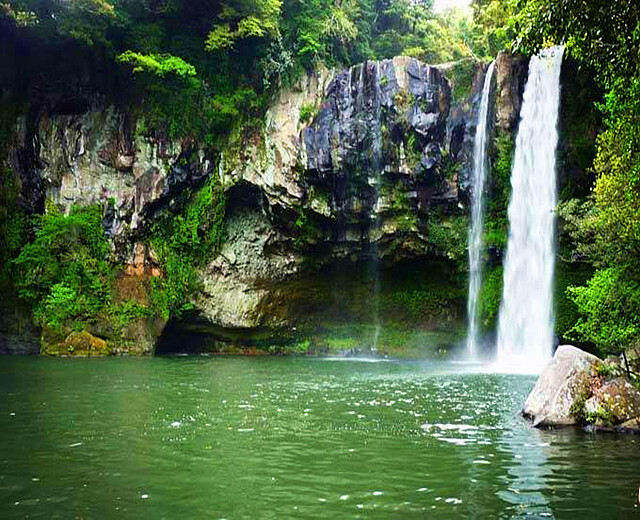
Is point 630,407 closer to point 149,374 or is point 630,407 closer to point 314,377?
point 314,377

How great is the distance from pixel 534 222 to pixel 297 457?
17685 mm

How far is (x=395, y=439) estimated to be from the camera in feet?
27.0

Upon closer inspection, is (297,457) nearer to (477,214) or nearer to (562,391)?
(562,391)

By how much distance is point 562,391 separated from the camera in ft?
31.1

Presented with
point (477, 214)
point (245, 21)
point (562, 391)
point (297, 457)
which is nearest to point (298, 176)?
point (245, 21)

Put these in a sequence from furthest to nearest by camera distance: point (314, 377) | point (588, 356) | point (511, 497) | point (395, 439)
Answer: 1. point (314, 377)
2. point (588, 356)
3. point (395, 439)
4. point (511, 497)

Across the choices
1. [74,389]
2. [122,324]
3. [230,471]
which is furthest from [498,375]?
[122,324]

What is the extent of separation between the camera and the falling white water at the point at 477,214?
23.7 metres

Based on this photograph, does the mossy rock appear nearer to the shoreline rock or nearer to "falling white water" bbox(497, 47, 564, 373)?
"falling white water" bbox(497, 47, 564, 373)

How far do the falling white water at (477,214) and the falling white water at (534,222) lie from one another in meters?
1.27

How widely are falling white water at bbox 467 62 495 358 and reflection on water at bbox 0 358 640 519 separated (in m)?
12.1

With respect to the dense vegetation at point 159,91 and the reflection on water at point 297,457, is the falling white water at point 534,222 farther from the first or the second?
the reflection on water at point 297,457

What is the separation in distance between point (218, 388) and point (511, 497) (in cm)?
875

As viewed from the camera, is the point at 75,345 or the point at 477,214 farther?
the point at 477,214
